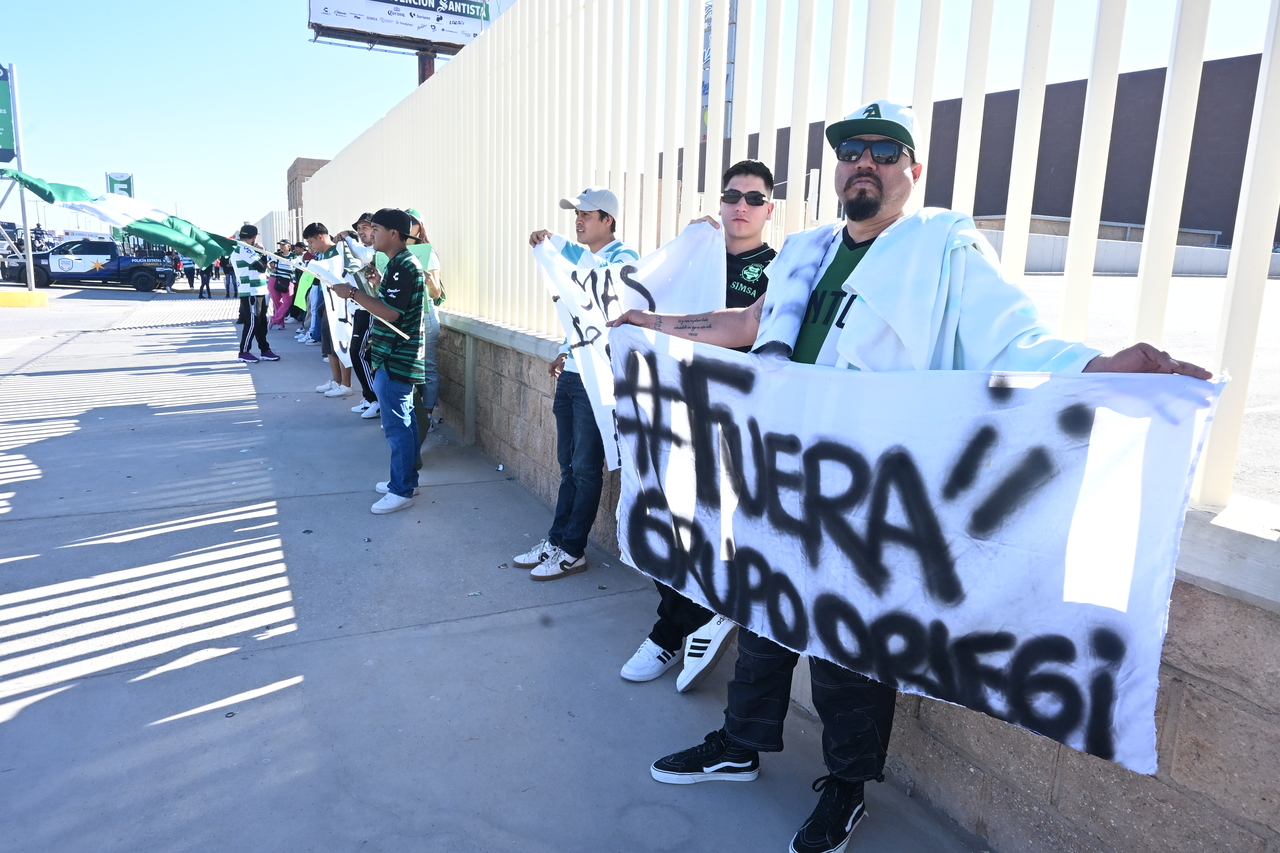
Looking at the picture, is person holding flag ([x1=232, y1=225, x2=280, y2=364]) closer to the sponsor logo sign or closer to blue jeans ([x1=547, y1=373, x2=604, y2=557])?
blue jeans ([x1=547, y1=373, x2=604, y2=557])

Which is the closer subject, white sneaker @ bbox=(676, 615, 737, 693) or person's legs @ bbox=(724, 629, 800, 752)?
person's legs @ bbox=(724, 629, 800, 752)

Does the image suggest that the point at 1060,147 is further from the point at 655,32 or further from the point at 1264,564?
the point at 1264,564

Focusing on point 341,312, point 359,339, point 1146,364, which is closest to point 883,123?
point 1146,364

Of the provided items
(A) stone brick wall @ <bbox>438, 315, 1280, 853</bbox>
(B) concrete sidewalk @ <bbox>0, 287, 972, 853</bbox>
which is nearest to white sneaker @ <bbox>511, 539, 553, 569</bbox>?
(B) concrete sidewalk @ <bbox>0, 287, 972, 853</bbox>

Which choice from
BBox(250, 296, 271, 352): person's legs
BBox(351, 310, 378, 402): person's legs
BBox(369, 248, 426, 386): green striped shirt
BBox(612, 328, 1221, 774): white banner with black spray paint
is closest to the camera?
BBox(612, 328, 1221, 774): white banner with black spray paint

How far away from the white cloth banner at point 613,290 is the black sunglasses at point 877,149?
3.77 ft

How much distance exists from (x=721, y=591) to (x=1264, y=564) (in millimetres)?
1447

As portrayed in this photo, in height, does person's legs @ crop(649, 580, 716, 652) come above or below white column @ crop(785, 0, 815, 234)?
below

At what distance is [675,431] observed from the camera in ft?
9.25

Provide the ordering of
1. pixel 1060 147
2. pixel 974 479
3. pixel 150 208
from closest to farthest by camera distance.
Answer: pixel 974 479
pixel 150 208
pixel 1060 147

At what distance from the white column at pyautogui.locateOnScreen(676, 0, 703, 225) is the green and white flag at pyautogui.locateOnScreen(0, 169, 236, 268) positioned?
395 cm

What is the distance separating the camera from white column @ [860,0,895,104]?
3032 millimetres

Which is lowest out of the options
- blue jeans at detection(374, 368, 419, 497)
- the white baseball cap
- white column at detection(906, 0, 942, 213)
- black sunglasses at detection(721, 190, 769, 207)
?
blue jeans at detection(374, 368, 419, 497)

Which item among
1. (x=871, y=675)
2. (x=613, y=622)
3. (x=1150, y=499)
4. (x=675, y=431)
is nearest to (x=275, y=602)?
(x=613, y=622)
